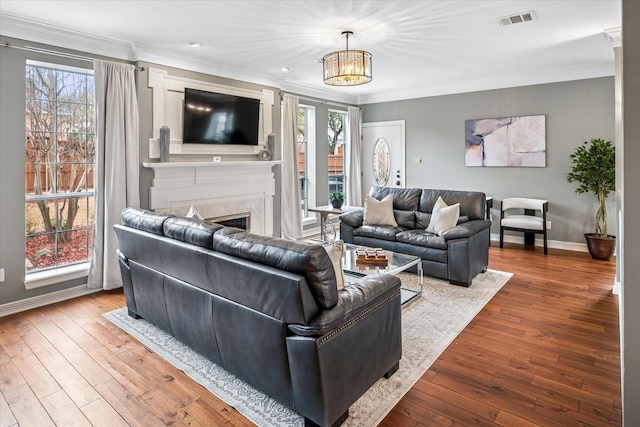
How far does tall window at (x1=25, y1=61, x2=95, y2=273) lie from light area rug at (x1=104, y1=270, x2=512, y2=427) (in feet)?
3.61

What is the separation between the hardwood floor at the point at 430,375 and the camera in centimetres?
212

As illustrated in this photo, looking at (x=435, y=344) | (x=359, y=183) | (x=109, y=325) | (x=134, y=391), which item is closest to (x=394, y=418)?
(x=435, y=344)

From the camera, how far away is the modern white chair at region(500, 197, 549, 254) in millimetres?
5609

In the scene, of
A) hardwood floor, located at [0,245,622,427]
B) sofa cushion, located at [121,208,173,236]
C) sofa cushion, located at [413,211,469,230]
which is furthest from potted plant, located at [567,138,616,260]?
sofa cushion, located at [121,208,173,236]

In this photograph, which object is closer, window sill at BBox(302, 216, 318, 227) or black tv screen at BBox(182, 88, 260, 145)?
black tv screen at BBox(182, 88, 260, 145)

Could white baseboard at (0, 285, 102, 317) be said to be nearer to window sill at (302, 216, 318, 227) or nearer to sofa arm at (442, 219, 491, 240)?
window sill at (302, 216, 318, 227)

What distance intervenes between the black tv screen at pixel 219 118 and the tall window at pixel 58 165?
3.41ft

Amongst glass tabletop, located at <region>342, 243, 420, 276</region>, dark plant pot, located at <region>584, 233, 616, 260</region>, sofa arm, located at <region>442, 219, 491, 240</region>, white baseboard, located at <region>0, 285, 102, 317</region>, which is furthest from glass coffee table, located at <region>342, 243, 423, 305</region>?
dark plant pot, located at <region>584, 233, 616, 260</region>

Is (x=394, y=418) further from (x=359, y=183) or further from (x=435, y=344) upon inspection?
(x=359, y=183)

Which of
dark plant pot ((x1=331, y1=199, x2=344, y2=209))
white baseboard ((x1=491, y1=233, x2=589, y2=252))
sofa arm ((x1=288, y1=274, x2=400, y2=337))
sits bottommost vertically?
white baseboard ((x1=491, y1=233, x2=589, y2=252))

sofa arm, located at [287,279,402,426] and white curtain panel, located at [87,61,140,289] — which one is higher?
white curtain panel, located at [87,61,140,289]

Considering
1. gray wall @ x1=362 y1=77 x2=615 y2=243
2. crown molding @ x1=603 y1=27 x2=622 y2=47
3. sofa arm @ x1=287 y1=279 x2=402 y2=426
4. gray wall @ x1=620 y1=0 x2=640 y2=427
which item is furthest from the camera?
gray wall @ x1=362 y1=77 x2=615 y2=243

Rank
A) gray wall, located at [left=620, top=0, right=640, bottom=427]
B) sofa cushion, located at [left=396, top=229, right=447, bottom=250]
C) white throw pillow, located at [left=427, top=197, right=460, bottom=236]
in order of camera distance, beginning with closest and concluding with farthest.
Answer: gray wall, located at [left=620, top=0, right=640, bottom=427], sofa cushion, located at [left=396, top=229, right=447, bottom=250], white throw pillow, located at [left=427, top=197, right=460, bottom=236]

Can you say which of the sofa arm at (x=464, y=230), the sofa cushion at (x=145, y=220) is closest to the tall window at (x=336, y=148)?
the sofa arm at (x=464, y=230)
